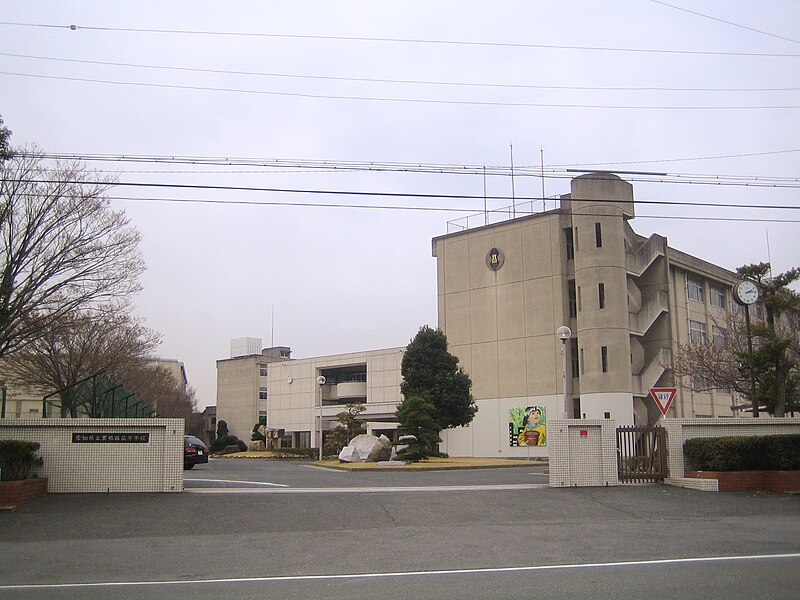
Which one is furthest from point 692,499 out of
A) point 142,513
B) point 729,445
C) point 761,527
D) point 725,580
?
point 142,513

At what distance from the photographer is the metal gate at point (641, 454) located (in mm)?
20109

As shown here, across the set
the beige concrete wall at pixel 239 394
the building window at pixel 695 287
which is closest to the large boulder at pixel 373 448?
the building window at pixel 695 287

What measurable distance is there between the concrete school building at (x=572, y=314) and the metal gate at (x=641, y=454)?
891 inches

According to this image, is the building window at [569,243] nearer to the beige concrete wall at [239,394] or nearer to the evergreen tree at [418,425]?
the evergreen tree at [418,425]

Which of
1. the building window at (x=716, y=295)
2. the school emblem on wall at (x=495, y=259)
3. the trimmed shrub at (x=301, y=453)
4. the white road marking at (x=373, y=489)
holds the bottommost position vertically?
the trimmed shrub at (x=301, y=453)

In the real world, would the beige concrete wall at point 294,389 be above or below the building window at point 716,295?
below

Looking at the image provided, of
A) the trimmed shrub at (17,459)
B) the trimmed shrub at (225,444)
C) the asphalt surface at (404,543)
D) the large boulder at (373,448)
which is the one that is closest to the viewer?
the asphalt surface at (404,543)

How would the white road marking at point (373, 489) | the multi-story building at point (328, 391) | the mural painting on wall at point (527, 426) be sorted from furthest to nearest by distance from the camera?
the multi-story building at point (328, 391) < the mural painting on wall at point (527, 426) < the white road marking at point (373, 489)

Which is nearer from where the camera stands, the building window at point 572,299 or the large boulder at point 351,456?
the large boulder at point 351,456

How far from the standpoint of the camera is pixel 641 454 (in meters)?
20.5

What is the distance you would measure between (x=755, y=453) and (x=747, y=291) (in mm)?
5725

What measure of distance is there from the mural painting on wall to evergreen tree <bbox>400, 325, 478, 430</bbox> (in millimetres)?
8740

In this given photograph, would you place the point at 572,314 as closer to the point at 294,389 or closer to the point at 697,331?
the point at 697,331

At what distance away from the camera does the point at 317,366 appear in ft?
231
